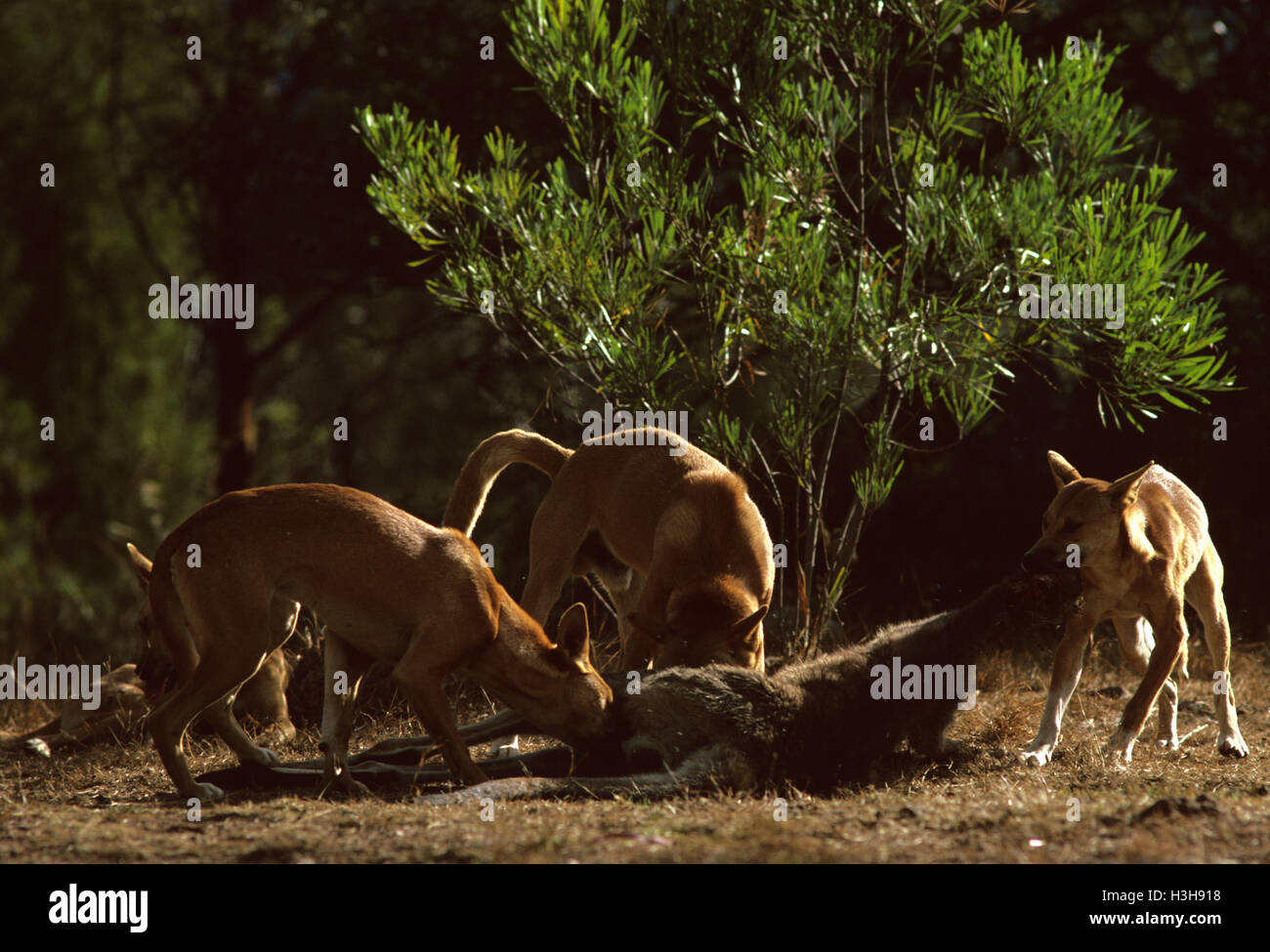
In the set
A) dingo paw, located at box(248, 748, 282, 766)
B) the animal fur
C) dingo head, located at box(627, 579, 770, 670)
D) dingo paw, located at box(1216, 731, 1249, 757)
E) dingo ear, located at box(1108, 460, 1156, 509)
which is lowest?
dingo paw, located at box(1216, 731, 1249, 757)

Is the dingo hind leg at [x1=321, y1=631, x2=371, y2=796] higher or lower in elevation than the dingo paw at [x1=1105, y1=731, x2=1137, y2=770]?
higher

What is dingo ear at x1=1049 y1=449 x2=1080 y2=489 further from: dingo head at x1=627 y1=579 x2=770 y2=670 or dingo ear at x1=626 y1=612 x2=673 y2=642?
dingo ear at x1=626 y1=612 x2=673 y2=642

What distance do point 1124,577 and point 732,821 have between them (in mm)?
2627

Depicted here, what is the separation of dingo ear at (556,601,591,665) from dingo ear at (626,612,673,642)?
1.21 ft

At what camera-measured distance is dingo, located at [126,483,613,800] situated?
19.1 feet

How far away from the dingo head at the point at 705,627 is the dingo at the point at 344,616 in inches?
17.8

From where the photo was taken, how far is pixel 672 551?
23.2 ft

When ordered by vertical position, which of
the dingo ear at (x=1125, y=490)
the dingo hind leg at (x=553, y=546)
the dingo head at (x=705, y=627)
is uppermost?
the dingo ear at (x=1125, y=490)

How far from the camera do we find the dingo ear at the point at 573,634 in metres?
6.15

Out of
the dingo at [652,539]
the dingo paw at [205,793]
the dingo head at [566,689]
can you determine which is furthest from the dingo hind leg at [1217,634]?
the dingo paw at [205,793]

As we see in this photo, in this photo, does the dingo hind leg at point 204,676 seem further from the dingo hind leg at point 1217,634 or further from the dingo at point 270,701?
the dingo hind leg at point 1217,634

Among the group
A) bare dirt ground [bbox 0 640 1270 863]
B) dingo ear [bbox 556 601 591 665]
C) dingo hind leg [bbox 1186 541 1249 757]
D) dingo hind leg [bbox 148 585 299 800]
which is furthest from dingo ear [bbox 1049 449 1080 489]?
dingo hind leg [bbox 148 585 299 800]

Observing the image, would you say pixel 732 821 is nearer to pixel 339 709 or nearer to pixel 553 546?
pixel 339 709
